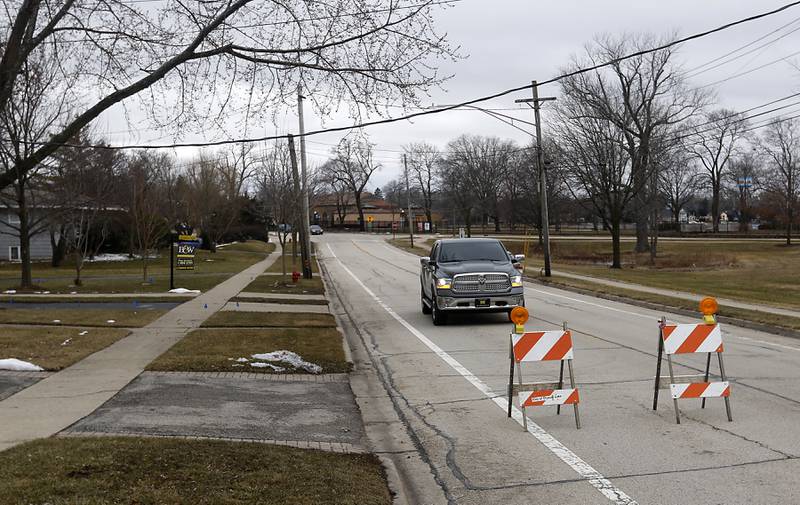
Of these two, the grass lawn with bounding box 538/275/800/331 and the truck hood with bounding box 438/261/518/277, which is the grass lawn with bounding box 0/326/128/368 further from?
the grass lawn with bounding box 538/275/800/331

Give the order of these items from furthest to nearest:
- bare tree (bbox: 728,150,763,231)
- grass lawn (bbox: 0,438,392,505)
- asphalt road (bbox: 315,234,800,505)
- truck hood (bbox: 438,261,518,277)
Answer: bare tree (bbox: 728,150,763,231) → truck hood (bbox: 438,261,518,277) → asphalt road (bbox: 315,234,800,505) → grass lawn (bbox: 0,438,392,505)

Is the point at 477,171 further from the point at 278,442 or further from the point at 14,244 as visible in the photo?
the point at 278,442

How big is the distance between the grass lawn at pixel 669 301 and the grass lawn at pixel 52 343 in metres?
13.5

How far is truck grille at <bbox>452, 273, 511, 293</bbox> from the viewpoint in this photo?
1641 centimetres

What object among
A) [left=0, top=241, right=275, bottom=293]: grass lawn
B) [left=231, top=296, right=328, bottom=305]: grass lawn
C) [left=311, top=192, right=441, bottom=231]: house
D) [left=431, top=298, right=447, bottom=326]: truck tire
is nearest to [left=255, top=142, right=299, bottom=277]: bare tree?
[left=0, top=241, right=275, bottom=293]: grass lawn

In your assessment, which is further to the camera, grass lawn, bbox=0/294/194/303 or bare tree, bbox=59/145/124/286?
bare tree, bbox=59/145/124/286

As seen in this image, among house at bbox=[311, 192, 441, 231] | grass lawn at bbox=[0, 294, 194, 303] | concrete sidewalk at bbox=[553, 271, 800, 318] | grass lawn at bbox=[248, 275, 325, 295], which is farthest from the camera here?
house at bbox=[311, 192, 441, 231]

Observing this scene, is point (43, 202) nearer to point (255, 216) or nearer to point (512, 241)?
point (255, 216)

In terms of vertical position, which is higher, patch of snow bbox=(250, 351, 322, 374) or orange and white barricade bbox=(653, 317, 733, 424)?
orange and white barricade bbox=(653, 317, 733, 424)

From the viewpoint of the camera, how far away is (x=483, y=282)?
16453 mm

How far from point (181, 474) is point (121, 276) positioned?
3008 centimetres

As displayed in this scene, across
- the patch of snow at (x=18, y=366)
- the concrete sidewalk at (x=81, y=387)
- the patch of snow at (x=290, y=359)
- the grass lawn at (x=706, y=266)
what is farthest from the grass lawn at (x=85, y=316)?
the grass lawn at (x=706, y=266)

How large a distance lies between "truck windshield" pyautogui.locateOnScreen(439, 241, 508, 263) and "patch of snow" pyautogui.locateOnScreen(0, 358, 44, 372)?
9667 mm

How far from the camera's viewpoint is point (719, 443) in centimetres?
663
